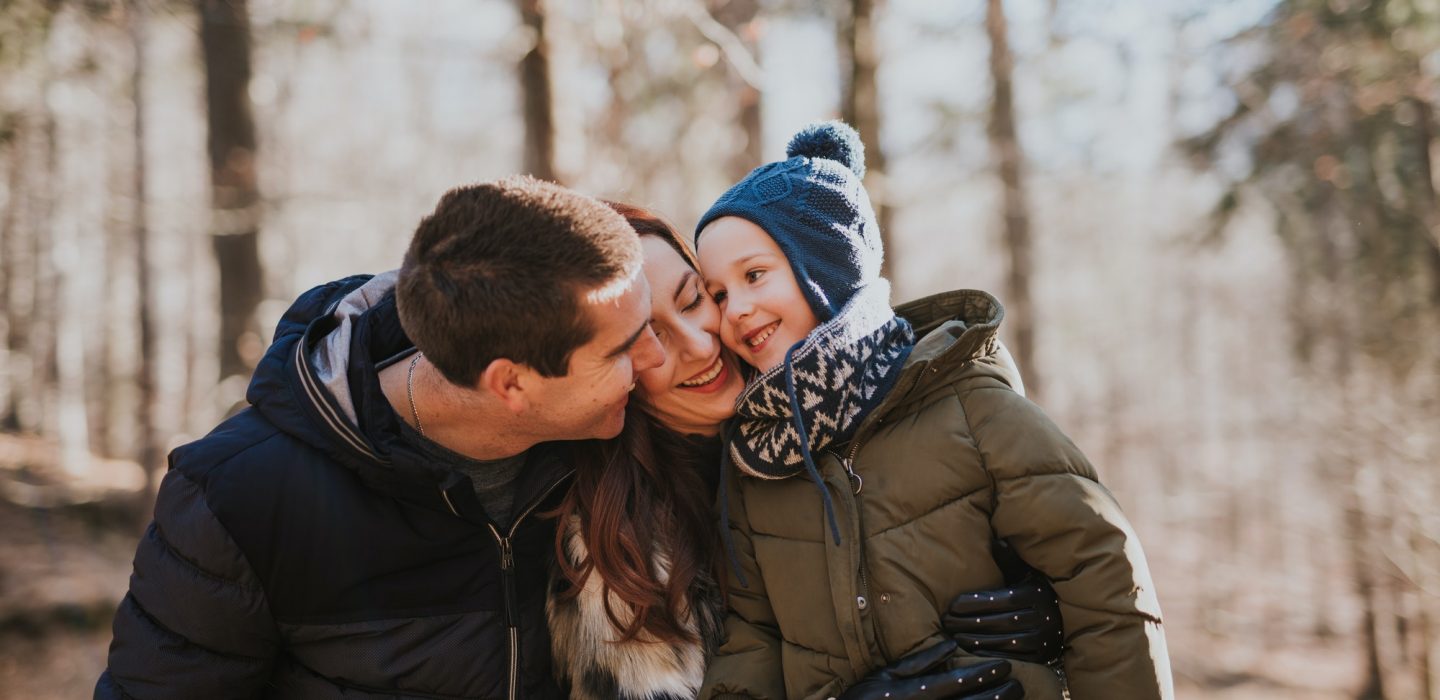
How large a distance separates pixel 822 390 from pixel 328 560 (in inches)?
58.6

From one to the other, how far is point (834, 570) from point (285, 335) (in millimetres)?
1823

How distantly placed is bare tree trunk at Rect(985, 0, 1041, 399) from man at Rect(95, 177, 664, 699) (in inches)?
297

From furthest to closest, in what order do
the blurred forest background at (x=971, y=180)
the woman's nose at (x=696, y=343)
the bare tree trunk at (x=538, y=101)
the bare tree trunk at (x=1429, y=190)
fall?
the bare tree trunk at (x=1429, y=190)
the blurred forest background at (x=971, y=180)
the bare tree trunk at (x=538, y=101)
the woman's nose at (x=696, y=343)

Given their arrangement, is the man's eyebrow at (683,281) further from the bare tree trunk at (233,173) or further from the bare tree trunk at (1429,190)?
the bare tree trunk at (1429,190)

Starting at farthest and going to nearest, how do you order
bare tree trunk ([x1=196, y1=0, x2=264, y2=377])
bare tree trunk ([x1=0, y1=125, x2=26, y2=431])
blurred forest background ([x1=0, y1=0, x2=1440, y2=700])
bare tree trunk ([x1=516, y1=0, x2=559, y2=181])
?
bare tree trunk ([x1=0, y1=125, x2=26, y2=431]) → bare tree trunk ([x1=196, y1=0, x2=264, y2=377]) → blurred forest background ([x1=0, y1=0, x2=1440, y2=700]) → bare tree trunk ([x1=516, y1=0, x2=559, y2=181])

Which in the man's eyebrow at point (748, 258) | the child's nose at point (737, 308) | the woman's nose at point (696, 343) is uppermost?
the man's eyebrow at point (748, 258)

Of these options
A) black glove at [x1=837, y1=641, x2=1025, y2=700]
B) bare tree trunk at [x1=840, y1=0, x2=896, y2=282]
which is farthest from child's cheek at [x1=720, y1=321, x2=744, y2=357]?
bare tree trunk at [x1=840, y1=0, x2=896, y2=282]

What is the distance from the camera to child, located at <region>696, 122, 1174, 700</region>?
253 cm

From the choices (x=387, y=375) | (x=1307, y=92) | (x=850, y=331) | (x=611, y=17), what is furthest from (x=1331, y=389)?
(x=387, y=375)

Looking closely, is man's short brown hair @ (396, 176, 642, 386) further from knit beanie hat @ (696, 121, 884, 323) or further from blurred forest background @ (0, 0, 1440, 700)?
blurred forest background @ (0, 0, 1440, 700)

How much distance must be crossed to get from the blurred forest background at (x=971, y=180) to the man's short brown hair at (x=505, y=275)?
2.41 m

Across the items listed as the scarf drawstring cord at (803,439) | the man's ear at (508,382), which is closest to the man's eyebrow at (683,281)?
the scarf drawstring cord at (803,439)

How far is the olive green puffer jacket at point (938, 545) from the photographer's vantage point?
2500mm

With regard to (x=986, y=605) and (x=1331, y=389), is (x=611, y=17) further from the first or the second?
(x=1331, y=389)
